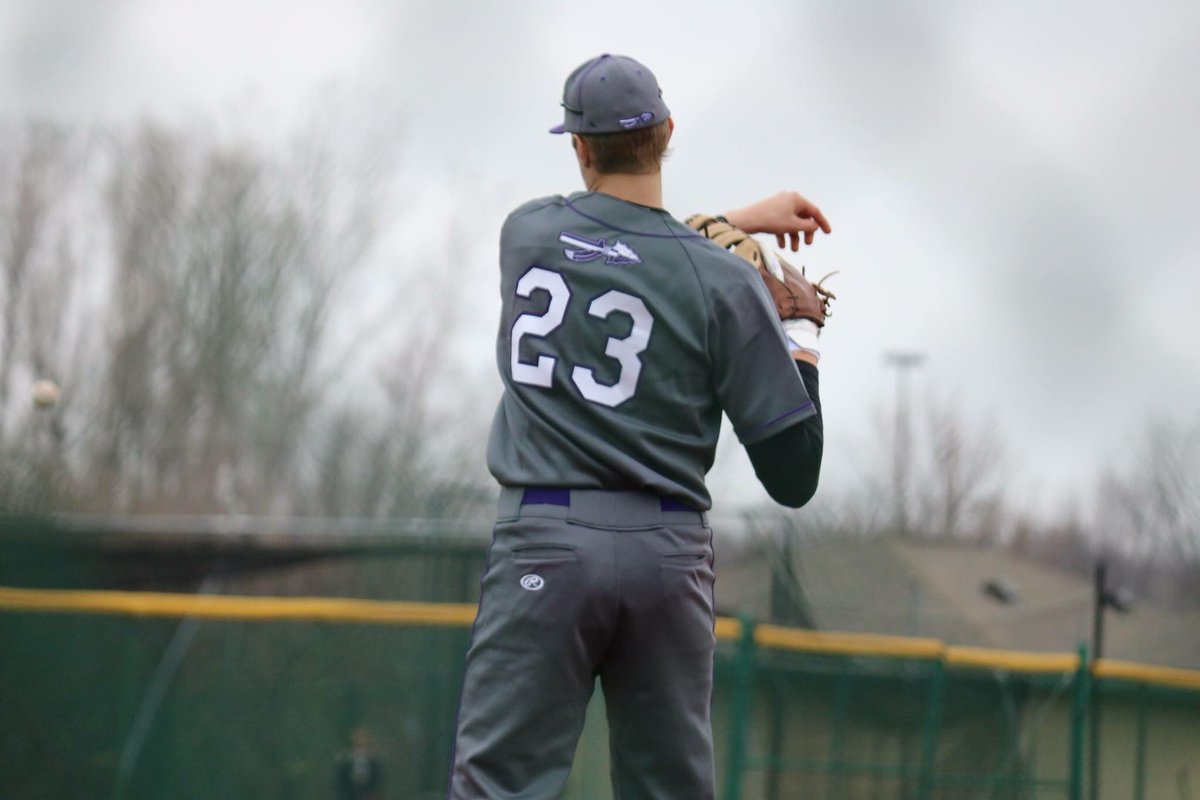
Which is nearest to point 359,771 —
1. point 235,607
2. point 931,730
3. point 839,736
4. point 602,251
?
point 235,607

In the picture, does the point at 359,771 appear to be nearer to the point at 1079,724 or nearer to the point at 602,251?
the point at 1079,724

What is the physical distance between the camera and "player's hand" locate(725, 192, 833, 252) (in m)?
3.22

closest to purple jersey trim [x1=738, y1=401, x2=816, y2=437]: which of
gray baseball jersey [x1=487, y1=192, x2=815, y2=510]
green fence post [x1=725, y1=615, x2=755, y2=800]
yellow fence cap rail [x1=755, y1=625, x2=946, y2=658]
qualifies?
gray baseball jersey [x1=487, y1=192, x2=815, y2=510]

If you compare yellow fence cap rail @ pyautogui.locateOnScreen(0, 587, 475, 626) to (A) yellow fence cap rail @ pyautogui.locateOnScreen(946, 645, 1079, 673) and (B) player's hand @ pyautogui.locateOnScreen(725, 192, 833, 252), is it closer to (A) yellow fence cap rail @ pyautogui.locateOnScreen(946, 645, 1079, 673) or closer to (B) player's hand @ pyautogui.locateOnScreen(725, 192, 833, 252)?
(A) yellow fence cap rail @ pyautogui.locateOnScreen(946, 645, 1079, 673)

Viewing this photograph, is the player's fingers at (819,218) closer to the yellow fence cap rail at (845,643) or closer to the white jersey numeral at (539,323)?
the white jersey numeral at (539,323)

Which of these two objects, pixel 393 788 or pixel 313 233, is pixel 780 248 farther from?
pixel 313 233

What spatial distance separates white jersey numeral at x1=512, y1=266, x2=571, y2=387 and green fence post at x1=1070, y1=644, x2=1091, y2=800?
Answer: 619 centimetres

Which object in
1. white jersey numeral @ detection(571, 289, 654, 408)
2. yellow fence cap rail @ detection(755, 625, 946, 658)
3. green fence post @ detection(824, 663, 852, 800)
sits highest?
white jersey numeral @ detection(571, 289, 654, 408)

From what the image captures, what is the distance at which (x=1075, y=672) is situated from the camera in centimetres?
823

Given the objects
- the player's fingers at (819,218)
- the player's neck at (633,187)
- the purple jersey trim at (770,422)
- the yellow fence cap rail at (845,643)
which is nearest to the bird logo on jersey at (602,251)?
the player's neck at (633,187)

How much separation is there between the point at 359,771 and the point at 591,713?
1404 millimetres

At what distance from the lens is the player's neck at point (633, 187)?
2.93 metres

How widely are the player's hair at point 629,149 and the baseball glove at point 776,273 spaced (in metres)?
0.19

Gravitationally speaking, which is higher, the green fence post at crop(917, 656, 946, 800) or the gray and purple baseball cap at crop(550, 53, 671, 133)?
the gray and purple baseball cap at crop(550, 53, 671, 133)
